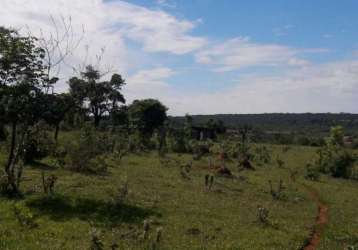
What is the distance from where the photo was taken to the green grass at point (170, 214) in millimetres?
19766

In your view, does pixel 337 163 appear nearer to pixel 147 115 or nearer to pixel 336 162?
pixel 336 162

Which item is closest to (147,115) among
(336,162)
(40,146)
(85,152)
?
(336,162)

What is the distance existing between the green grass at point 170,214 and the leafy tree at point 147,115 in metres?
52.8

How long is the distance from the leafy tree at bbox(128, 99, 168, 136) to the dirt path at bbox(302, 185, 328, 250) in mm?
56084

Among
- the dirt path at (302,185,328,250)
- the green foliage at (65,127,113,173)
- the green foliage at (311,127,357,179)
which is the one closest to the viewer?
the dirt path at (302,185,328,250)

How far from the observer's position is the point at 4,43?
2555 cm

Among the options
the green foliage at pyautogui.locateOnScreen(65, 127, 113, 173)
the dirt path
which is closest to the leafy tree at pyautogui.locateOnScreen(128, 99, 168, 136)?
the green foliage at pyautogui.locateOnScreen(65, 127, 113, 173)

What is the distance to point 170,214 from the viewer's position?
25.6 metres

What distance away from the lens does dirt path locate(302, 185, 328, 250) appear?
22.4 m

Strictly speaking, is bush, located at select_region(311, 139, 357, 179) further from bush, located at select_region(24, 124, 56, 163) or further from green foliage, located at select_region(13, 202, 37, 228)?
green foliage, located at select_region(13, 202, 37, 228)

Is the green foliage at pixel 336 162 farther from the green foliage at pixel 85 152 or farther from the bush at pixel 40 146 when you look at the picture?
the bush at pixel 40 146

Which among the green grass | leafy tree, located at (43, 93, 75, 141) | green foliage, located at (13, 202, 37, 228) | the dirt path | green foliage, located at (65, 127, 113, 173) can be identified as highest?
leafy tree, located at (43, 93, 75, 141)

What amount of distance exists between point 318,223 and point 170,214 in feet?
26.6

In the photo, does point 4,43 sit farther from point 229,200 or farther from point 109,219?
point 229,200
